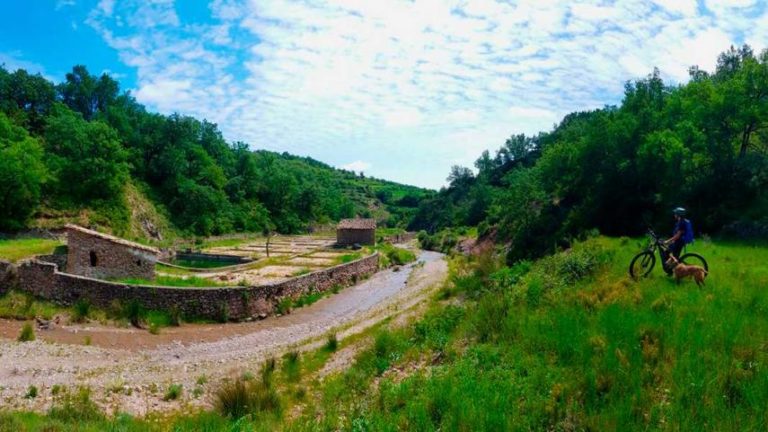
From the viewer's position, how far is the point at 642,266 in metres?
12.6

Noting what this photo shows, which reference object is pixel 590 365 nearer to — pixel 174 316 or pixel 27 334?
pixel 174 316

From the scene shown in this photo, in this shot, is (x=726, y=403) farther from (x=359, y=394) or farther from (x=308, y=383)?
(x=308, y=383)

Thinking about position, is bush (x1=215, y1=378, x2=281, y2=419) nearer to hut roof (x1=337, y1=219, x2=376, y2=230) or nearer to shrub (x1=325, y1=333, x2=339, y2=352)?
shrub (x1=325, y1=333, x2=339, y2=352)

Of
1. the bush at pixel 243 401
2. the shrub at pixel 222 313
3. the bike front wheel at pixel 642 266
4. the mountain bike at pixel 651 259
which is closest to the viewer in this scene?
the bush at pixel 243 401

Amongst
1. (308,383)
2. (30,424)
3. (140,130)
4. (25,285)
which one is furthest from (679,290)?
(140,130)

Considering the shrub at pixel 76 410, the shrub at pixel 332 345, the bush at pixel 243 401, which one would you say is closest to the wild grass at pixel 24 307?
the shrub at pixel 76 410

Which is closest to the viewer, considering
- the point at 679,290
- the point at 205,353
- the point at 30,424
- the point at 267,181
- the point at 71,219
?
the point at 30,424

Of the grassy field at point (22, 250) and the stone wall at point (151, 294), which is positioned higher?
the grassy field at point (22, 250)

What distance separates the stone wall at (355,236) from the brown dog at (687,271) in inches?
1802

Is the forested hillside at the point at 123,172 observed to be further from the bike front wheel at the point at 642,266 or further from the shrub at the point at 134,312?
the bike front wheel at the point at 642,266

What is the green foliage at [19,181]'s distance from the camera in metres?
36.8

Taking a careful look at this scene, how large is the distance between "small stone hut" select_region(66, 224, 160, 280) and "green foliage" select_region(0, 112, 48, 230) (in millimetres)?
19600

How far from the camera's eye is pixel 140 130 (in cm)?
6844

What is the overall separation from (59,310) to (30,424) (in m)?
14.5
